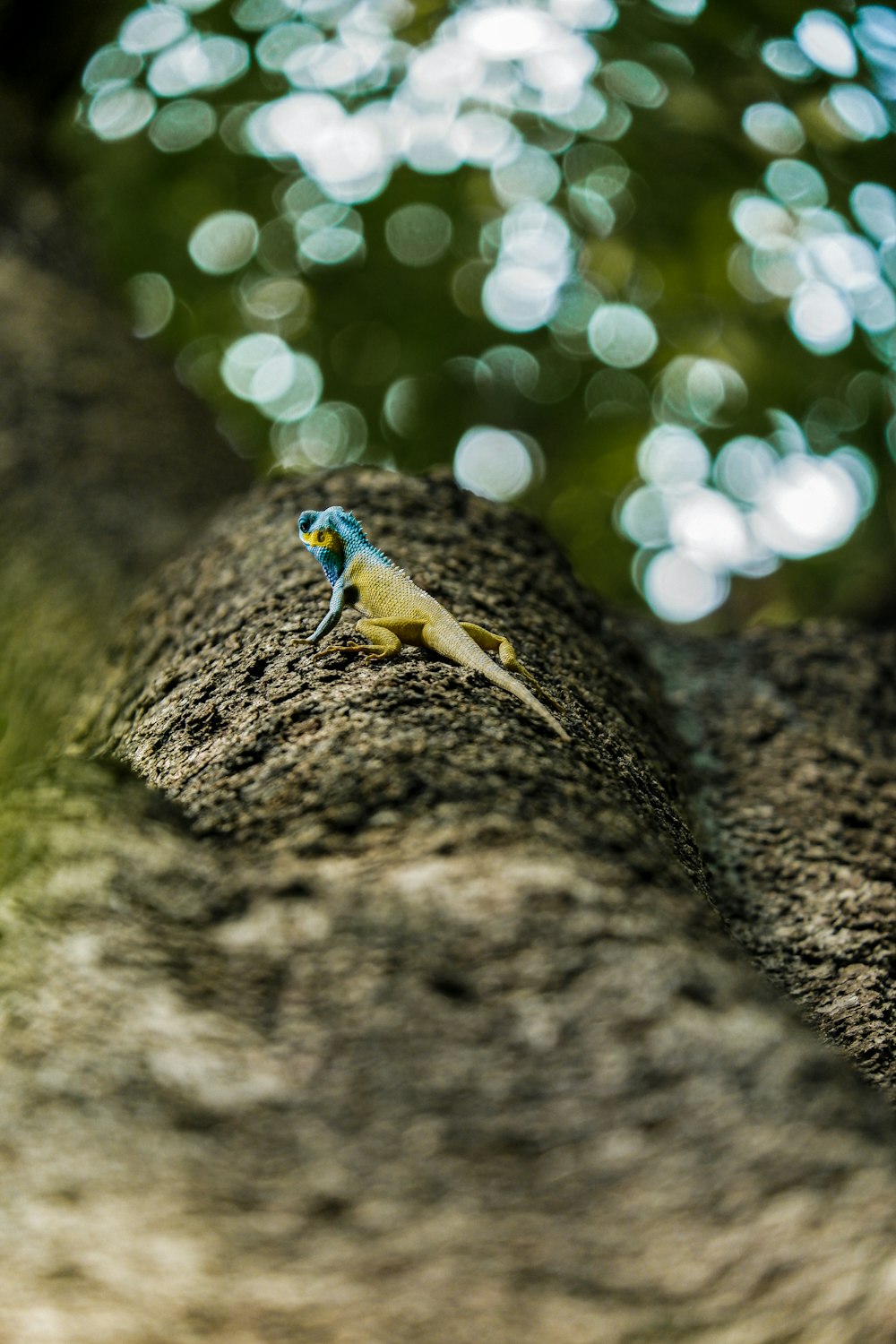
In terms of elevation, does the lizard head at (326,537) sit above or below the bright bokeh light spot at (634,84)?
below

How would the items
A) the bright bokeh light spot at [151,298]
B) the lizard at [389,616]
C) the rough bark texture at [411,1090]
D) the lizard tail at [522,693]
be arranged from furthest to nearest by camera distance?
the bright bokeh light spot at [151,298], the lizard at [389,616], the lizard tail at [522,693], the rough bark texture at [411,1090]

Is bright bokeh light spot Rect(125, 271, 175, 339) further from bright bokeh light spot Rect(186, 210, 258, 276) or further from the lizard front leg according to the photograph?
the lizard front leg

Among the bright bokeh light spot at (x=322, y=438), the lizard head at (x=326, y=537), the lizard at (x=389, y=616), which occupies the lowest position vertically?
the bright bokeh light spot at (x=322, y=438)

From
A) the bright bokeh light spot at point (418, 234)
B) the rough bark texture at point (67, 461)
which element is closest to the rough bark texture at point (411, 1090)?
the rough bark texture at point (67, 461)

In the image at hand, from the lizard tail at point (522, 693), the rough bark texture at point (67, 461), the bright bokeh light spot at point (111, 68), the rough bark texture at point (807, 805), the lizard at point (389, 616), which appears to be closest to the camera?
the lizard tail at point (522, 693)

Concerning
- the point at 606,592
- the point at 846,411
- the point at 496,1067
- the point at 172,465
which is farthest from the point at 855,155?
the point at 496,1067

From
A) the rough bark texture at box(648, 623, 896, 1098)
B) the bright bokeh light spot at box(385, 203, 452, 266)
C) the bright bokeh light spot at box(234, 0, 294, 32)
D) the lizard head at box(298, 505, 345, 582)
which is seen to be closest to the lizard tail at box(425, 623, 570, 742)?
the lizard head at box(298, 505, 345, 582)

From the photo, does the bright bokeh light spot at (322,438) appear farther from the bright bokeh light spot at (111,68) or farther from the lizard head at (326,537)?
the lizard head at (326,537)
